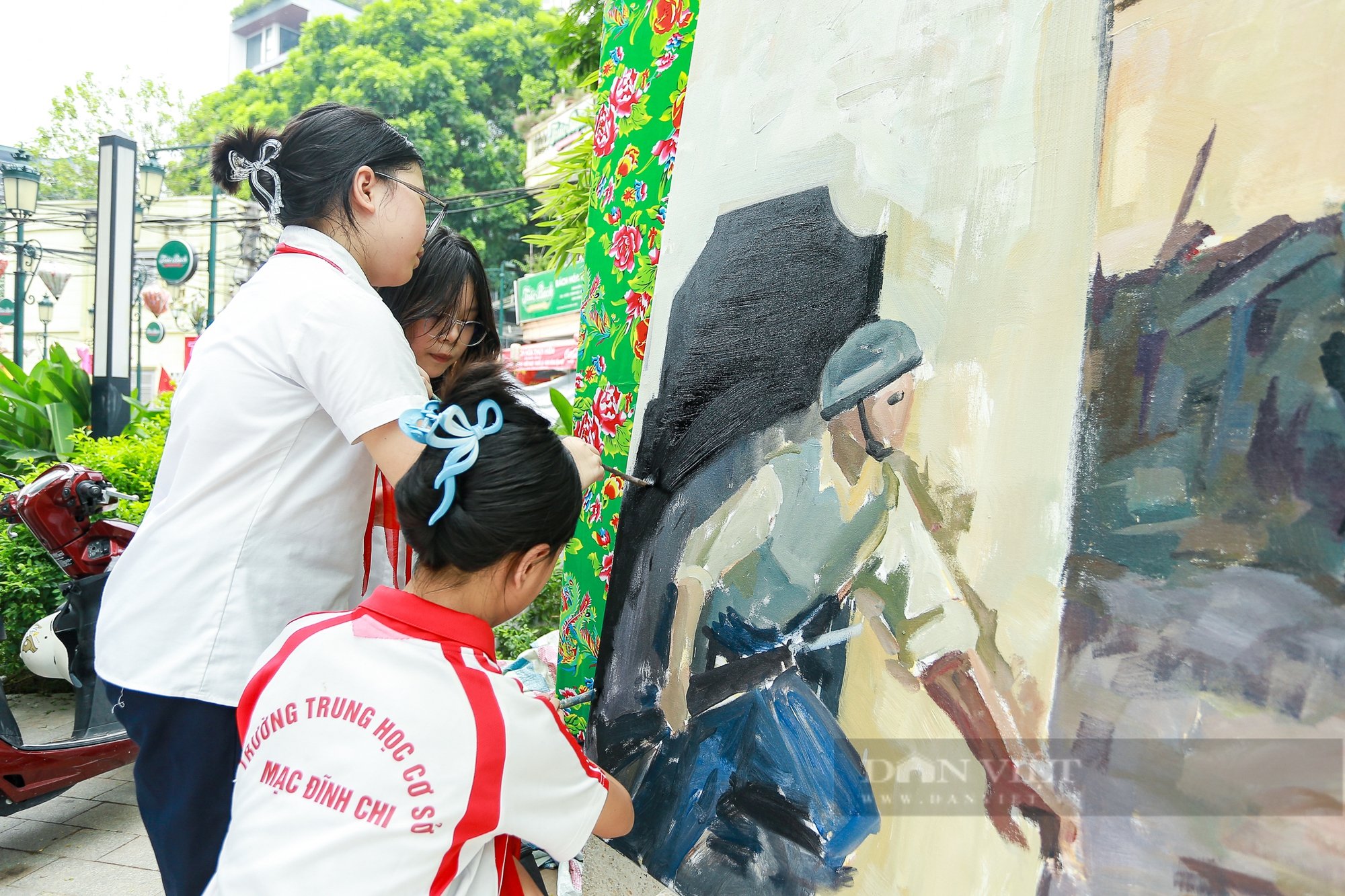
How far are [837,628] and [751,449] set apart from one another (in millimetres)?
287

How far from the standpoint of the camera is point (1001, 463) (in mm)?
892

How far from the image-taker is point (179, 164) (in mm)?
23469

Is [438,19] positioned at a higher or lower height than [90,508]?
higher

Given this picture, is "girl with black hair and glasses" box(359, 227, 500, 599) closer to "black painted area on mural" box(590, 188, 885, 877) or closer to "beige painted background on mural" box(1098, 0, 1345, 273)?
"black painted area on mural" box(590, 188, 885, 877)

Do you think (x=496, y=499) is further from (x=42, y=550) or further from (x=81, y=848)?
(x=42, y=550)

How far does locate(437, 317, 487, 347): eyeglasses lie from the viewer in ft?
5.96

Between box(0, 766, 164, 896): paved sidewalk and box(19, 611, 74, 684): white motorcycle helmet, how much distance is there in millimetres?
435

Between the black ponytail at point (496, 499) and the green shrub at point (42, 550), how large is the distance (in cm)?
297

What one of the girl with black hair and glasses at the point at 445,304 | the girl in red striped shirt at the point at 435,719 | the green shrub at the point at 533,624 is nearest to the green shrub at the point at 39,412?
the green shrub at the point at 533,624

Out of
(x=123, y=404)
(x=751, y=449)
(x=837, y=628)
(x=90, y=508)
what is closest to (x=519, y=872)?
(x=837, y=628)

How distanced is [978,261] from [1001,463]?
21cm

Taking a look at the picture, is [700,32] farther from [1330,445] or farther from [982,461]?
[1330,445]

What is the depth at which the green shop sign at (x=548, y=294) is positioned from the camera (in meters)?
12.8

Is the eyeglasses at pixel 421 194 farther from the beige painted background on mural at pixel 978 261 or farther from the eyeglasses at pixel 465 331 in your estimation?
the beige painted background on mural at pixel 978 261
